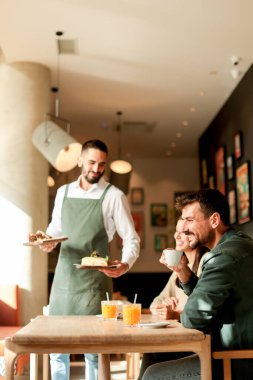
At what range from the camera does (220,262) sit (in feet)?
6.45

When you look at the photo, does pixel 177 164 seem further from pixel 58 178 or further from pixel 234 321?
pixel 234 321

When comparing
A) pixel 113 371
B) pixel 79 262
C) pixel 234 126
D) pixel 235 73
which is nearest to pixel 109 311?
pixel 79 262

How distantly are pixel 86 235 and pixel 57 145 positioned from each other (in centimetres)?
197

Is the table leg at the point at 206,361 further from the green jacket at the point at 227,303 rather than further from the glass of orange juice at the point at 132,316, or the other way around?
the glass of orange juice at the point at 132,316

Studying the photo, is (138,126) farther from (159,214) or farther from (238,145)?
(159,214)

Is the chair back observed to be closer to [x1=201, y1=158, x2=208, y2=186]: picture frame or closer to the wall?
the wall

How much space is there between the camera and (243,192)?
6.26 m

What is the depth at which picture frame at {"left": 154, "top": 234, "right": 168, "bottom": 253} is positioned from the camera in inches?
424

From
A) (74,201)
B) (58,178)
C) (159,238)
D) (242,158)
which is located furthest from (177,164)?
(74,201)

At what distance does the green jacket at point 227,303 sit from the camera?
6.23 feet

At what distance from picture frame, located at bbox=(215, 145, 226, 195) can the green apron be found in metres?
4.32

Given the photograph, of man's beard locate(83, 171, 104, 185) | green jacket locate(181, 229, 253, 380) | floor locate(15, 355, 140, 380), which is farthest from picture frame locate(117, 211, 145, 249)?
green jacket locate(181, 229, 253, 380)

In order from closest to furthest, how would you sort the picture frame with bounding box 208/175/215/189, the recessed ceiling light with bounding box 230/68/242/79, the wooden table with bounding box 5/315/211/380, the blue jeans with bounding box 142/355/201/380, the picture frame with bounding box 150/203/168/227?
the wooden table with bounding box 5/315/211/380
the blue jeans with bounding box 142/355/201/380
the recessed ceiling light with bounding box 230/68/242/79
the picture frame with bounding box 208/175/215/189
the picture frame with bounding box 150/203/168/227

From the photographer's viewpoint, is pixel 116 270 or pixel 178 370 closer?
pixel 178 370
